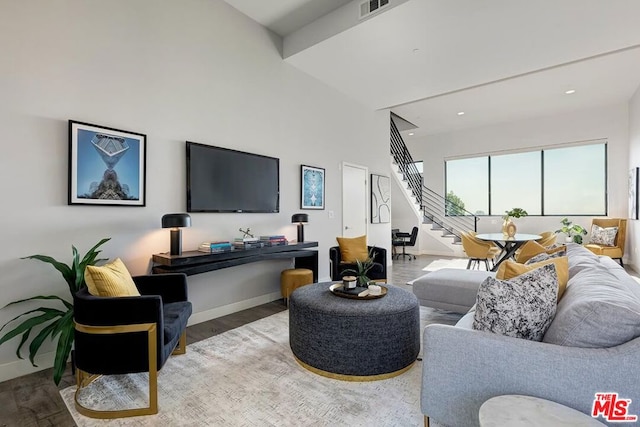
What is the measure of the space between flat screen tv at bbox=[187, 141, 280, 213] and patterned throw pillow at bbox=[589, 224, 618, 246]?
7.14m

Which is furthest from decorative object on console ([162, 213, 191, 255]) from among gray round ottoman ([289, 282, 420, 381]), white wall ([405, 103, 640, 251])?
white wall ([405, 103, 640, 251])

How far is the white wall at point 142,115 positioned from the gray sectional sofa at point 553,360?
9.56 ft

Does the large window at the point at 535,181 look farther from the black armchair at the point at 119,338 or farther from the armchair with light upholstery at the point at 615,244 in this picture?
the black armchair at the point at 119,338

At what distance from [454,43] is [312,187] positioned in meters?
2.82

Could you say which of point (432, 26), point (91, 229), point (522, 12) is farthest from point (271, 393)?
point (522, 12)

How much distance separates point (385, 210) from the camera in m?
7.34

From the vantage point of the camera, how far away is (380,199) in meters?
7.11

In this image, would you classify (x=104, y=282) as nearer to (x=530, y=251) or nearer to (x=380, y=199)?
(x=530, y=251)

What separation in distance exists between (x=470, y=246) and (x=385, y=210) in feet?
6.73

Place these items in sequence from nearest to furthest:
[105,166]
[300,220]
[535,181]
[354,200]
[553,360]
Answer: [553,360], [105,166], [300,220], [354,200], [535,181]

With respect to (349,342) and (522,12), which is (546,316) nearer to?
(349,342)

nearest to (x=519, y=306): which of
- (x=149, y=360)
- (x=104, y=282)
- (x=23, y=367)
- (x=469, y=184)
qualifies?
(x=149, y=360)

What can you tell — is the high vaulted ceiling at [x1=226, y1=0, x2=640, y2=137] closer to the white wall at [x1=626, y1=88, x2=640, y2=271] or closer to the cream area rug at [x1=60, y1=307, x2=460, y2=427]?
the white wall at [x1=626, y1=88, x2=640, y2=271]

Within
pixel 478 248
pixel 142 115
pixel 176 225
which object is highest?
A: pixel 142 115
